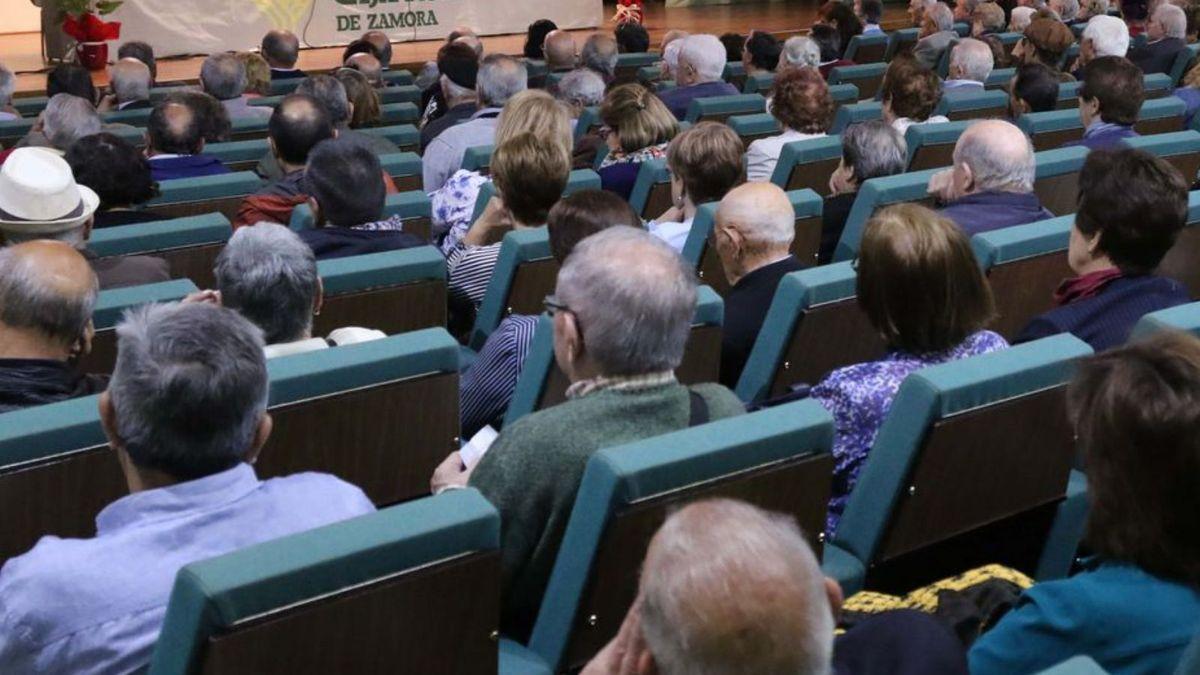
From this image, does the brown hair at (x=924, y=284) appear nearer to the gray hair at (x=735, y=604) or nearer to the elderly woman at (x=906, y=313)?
the elderly woman at (x=906, y=313)

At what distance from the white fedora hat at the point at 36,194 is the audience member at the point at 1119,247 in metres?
2.32

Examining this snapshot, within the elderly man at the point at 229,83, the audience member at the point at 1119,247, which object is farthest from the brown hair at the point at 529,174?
the elderly man at the point at 229,83

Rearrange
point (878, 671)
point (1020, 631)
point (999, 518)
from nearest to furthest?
point (878, 671), point (1020, 631), point (999, 518)

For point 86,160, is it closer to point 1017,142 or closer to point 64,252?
point 64,252

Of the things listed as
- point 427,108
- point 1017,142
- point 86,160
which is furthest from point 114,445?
point 427,108

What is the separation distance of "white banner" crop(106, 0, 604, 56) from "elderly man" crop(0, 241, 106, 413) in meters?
8.98

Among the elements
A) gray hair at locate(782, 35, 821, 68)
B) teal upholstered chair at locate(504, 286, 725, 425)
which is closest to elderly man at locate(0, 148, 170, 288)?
teal upholstered chair at locate(504, 286, 725, 425)

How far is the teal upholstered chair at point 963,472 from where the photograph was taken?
7.66ft

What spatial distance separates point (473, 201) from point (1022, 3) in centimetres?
842

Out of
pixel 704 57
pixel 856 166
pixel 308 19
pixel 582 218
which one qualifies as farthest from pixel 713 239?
pixel 308 19

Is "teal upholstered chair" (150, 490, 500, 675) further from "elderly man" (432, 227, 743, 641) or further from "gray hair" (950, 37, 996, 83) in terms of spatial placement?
"gray hair" (950, 37, 996, 83)

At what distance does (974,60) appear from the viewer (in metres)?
7.05

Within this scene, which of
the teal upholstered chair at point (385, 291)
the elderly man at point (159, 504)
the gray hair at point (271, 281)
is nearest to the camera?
the elderly man at point (159, 504)

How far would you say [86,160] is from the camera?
4.27 m
